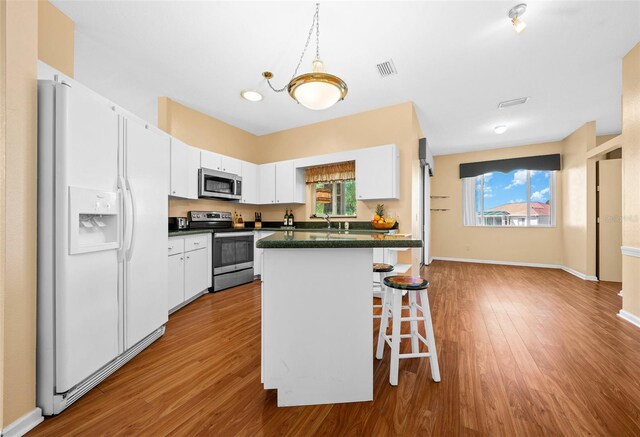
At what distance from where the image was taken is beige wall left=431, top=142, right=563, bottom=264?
5914 mm

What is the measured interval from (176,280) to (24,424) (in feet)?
5.66

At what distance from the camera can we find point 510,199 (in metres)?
6.41

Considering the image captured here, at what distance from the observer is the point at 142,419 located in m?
1.39

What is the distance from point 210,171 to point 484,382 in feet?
13.3

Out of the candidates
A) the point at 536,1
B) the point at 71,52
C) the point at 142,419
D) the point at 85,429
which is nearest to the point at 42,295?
the point at 85,429

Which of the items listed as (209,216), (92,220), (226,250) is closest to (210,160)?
(209,216)

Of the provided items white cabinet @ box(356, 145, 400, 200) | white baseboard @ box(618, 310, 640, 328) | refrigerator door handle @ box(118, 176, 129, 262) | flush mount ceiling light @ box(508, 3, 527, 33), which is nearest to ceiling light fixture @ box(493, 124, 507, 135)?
white cabinet @ box(356, 145, 400, 200)

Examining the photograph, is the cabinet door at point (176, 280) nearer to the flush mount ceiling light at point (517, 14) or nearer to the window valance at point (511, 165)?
the flush mount ceiling light at point (517, 14)

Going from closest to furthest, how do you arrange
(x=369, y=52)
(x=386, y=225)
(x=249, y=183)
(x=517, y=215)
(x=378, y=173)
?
(x=369, y=52)
(x=386, y=225)
(x=378, y=173)
(x=249, y=183)
(x=517, y=215)

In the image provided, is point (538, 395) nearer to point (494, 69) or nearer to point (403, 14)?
point (403, 14)

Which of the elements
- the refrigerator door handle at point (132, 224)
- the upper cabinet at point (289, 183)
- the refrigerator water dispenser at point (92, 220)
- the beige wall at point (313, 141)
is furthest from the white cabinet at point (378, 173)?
the refrigerator water dispenser at point (92, 220)

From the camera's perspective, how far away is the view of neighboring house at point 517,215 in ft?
19.9

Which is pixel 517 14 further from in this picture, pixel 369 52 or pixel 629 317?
pixel 629 317

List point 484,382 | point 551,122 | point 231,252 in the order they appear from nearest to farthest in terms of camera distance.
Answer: point 484,382 < point 231,252 < point 551,122
